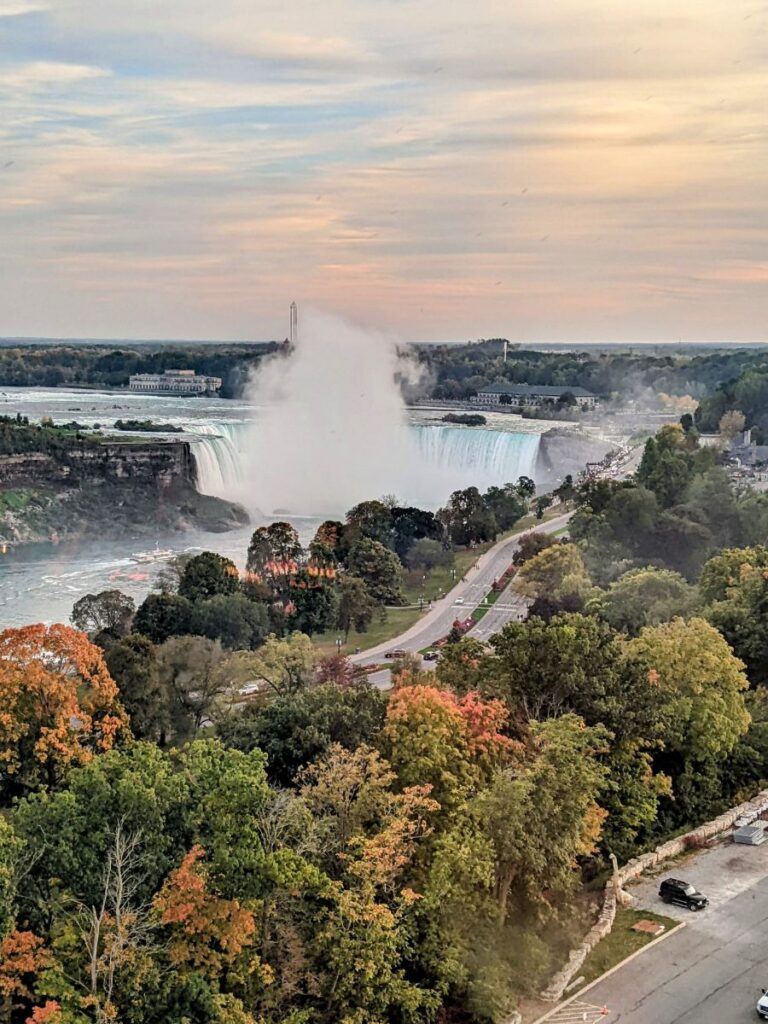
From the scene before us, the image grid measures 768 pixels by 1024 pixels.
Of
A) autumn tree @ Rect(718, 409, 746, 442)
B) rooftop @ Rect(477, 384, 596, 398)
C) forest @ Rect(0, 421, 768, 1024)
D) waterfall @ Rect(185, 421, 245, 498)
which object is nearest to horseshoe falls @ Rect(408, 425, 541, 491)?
autumn tree @ Rect(718, 409, 746, 442)

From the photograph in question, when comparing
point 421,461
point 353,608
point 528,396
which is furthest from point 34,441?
point 528,396

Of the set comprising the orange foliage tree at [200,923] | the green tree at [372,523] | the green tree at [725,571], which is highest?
the green tree at [725,571]

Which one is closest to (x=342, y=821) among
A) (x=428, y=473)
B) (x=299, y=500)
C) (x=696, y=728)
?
(x=696, y=728)

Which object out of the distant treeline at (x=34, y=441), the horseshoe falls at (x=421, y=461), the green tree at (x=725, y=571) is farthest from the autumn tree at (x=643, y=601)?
the distant treeline at (x=34, y=441)

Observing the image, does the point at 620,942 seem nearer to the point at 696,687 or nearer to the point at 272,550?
the point at 696,687

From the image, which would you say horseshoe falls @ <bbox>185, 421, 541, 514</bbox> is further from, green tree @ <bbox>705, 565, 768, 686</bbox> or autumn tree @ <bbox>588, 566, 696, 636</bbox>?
green tree @ <bbox>705, 565, 768, 686</bbox>

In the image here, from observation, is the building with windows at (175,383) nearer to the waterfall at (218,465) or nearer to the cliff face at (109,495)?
the waterfall at (218,465)
